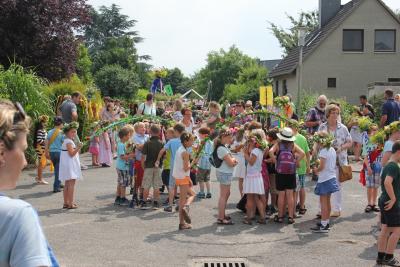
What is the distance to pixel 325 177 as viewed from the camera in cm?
932

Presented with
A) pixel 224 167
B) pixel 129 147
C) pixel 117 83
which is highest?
pixel 117 83

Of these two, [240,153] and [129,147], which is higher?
[129,147]

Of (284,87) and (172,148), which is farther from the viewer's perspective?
(284,87)

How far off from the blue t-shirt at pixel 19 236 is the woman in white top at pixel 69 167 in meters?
8.63

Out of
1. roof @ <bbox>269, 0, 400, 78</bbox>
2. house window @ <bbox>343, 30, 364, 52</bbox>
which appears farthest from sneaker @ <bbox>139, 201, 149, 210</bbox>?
house window @ <bbox>343, 30, 364, 52</bbox>

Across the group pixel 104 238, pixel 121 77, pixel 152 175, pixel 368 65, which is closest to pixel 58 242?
pixel 104 238

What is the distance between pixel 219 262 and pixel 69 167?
4404mm

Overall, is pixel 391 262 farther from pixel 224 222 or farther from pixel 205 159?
pixel 205 159

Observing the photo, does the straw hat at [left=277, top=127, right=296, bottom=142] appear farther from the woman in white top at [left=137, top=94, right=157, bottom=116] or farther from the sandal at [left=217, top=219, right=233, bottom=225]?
the woman in white top at [left=137, top=94, right=157, bottom=116]

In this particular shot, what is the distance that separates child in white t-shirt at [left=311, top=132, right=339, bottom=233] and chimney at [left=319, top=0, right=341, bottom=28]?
33.9 meters

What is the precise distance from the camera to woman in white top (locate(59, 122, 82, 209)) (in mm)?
10664

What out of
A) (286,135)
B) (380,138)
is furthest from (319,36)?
(286,135)

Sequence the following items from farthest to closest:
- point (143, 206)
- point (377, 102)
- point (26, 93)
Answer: point (377, 102)
point (26, 93)
point (143, 206)

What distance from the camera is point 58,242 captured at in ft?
26.9
